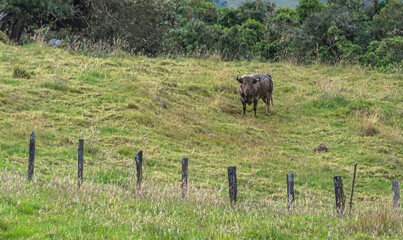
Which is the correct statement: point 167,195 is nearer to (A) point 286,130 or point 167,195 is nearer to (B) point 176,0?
(A) point 286,130

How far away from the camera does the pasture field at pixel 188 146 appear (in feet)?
22.5

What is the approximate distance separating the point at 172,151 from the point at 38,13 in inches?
655

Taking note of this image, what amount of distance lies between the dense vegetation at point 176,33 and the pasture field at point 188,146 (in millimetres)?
3073

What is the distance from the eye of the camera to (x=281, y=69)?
89.8ft

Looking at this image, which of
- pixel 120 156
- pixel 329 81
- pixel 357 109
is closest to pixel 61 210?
pixel 120 156

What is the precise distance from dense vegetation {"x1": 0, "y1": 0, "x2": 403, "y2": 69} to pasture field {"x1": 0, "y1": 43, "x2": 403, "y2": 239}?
10.1 ft

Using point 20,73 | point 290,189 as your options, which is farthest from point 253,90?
point 290,189

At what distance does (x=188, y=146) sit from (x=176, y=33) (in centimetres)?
1513

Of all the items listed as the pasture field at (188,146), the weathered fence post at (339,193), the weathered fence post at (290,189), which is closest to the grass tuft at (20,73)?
the pasture field at (188,146)

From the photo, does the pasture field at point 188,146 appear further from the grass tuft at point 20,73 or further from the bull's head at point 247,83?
the bull's head at point 247,83

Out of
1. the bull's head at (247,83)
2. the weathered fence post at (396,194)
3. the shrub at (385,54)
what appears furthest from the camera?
Result: the shrub at (385,54)

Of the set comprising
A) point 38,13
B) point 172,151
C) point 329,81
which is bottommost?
point 172,151

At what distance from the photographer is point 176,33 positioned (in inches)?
1166

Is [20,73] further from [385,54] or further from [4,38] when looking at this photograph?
[385,54]
